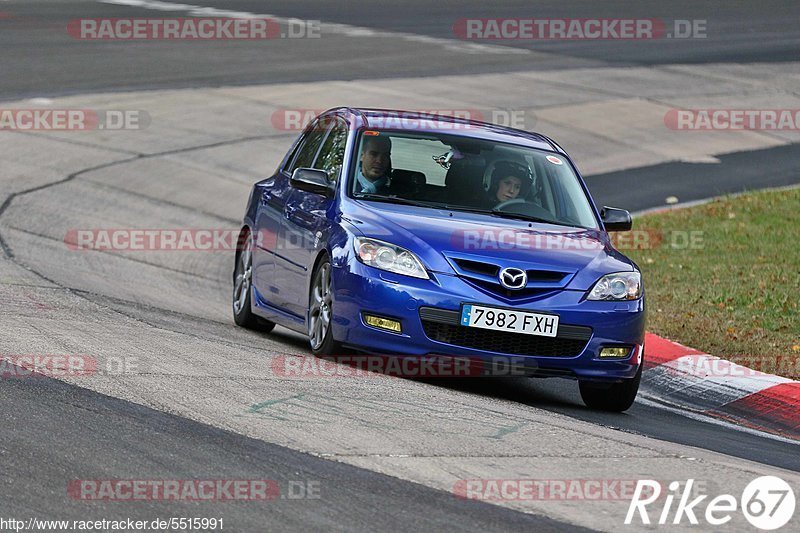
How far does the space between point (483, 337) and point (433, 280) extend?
0.43 meters

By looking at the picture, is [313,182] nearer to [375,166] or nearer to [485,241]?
[375,166]

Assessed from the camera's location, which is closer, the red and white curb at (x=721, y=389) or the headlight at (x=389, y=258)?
the headlight at (x=389, y=258)

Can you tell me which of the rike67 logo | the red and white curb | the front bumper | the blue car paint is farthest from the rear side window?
the rike67 logo

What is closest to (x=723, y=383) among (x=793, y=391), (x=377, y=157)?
(x=793, y=391)

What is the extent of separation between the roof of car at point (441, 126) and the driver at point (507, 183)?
339 millimetres

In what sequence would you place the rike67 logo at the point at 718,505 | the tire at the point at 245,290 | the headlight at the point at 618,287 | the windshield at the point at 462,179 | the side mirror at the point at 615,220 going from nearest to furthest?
the rike67 logo at the point at 718,505, the headlight at the point at 618,287, the windshield at the point at 462,179, the side mirror at the point at 615,220, the tire at the point at 245,290

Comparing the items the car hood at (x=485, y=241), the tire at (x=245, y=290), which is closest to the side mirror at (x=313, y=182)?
the car hood at (x=485, y=241)

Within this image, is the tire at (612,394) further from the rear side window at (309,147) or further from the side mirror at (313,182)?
the rear side window at (309,147)

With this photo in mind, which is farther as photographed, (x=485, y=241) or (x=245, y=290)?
(x=245, y=290)

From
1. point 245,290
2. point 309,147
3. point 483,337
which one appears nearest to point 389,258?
point 483,337

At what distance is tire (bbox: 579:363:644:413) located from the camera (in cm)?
927

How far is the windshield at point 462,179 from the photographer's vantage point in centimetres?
973

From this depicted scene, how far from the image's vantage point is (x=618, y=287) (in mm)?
9039

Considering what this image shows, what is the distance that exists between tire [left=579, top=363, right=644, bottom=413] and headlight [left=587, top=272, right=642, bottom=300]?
0.48 m
